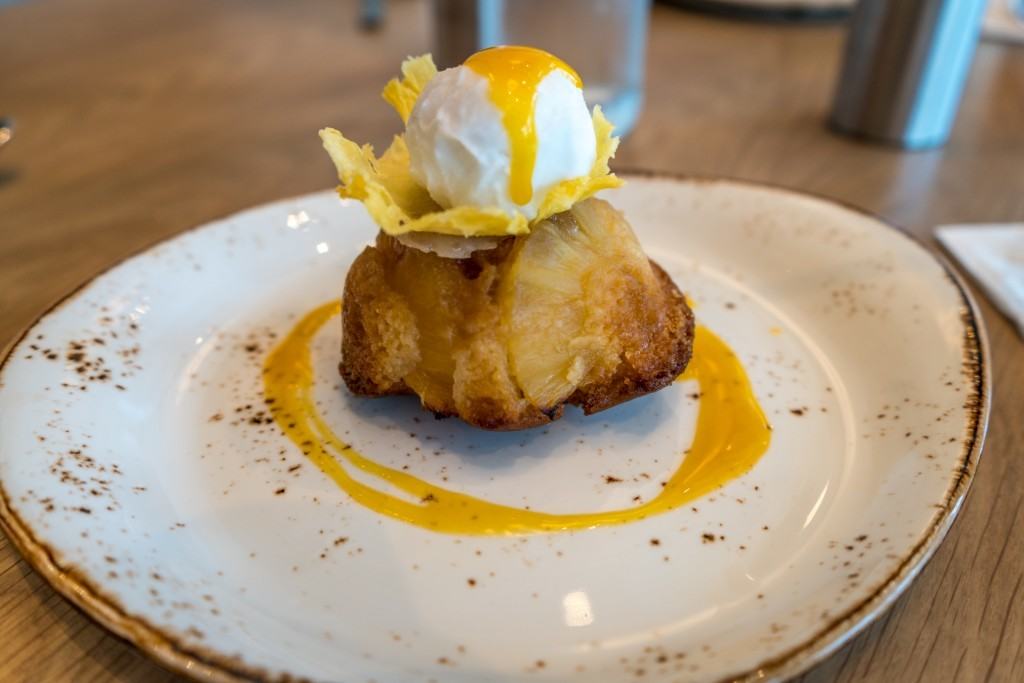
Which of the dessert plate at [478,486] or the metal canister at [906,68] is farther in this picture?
the metal canister at [906,68]

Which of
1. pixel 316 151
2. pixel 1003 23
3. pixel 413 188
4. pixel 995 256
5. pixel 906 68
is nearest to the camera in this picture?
pixel 413 188

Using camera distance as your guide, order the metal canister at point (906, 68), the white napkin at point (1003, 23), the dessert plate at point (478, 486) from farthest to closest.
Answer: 1. the white napkin at point (1003, 23)
2. the metal canister at point (906, 68)
3. the dessert plate at point (478, 486)

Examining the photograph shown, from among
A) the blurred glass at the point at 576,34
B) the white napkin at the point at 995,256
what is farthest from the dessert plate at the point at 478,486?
the blurred glass at the point at 576,34

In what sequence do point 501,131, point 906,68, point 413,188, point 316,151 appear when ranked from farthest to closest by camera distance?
point 316,151 < point 906,68 < point 413,188 < point 501,131

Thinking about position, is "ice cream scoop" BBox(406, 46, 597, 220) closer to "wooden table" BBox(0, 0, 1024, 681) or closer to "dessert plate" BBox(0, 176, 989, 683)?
"dessert plate" BBox(0, 176, 989, 683)

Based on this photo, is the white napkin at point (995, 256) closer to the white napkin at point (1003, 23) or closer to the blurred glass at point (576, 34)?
the blurred glass at point (576, 34)

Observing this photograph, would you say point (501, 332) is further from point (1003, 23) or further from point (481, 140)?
point (1003, 23)

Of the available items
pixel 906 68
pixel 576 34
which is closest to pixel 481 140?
pixel 576 34
